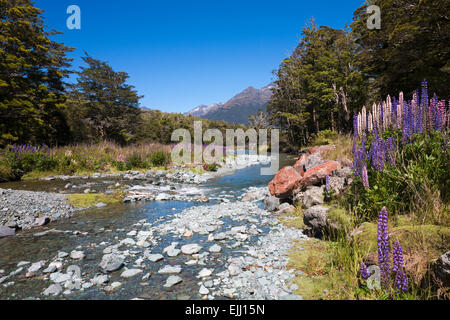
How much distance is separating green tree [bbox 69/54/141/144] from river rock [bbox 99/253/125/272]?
90.9ft

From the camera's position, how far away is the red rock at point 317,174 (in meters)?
6.76

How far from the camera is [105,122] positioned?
29391 mm

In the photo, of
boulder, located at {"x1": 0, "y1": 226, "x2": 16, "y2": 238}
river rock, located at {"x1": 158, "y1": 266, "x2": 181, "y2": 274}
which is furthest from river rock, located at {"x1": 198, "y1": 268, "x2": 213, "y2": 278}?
boulder, located at {"x1": 0, "y1": 226, "x2": 16, "y2": 238}

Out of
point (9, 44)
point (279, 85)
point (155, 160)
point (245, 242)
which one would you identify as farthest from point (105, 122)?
point (245, 242)

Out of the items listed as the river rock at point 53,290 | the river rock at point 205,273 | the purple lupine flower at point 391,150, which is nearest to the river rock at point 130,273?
the river rock at point 53,290

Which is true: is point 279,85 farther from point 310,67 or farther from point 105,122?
point 105,122

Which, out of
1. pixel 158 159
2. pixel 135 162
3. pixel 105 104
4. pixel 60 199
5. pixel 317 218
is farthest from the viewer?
pixel 105 104

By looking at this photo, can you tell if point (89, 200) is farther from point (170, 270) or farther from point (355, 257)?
point (355, 257)

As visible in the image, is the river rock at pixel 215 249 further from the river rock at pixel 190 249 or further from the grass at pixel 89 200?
the grass at pixel 89 200

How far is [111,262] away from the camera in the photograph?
3.74 m

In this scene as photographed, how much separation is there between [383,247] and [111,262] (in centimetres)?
407

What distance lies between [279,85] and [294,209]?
3029 centimetres

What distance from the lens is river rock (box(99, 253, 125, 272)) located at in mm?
3588

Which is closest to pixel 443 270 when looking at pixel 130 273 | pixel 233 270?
pixel 233 270
